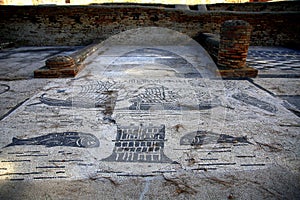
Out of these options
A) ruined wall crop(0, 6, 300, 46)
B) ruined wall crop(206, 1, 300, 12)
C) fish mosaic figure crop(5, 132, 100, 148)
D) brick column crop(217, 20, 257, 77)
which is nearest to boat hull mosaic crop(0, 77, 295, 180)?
fish mosaic figure crop(5, 132, 100, 148)

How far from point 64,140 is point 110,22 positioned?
20.1 feet

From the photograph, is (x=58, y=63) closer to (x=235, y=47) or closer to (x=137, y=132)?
(x=137, y=132)

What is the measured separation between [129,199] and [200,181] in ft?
1.64

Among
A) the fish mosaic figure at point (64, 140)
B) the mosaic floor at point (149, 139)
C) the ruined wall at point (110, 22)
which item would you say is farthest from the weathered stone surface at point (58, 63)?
the ruined wall at point (110, 22)

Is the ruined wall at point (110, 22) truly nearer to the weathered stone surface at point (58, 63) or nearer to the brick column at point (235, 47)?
the brick column at point (235, 47)

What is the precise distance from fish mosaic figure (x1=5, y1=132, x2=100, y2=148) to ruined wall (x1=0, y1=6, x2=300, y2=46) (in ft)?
19.5

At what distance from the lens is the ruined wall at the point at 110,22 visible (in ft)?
23.0

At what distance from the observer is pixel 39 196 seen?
140cm

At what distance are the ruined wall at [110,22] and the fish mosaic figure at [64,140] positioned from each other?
19.5ft

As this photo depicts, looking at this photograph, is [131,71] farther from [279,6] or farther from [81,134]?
[279,6]

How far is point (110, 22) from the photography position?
732 cm

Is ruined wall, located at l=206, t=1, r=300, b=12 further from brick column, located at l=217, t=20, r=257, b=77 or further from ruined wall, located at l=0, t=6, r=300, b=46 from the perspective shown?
brick column, located at l=217, t=20, r=257, b=77

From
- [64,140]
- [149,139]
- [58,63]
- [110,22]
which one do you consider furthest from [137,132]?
[110,22]

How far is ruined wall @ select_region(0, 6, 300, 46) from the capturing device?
7.02 m
